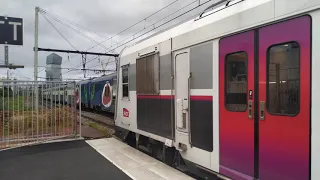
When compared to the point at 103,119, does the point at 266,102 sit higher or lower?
higher

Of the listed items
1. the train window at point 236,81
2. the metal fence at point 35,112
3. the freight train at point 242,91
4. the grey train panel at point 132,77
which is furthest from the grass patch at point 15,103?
the train window at point 236,81

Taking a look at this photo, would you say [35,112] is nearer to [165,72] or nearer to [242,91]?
[165,72]

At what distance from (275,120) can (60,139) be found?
7704mm

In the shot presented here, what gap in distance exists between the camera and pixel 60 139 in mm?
9609

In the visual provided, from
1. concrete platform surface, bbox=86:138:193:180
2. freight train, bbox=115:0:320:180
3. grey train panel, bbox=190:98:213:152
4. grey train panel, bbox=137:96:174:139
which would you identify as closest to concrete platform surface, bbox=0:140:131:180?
concrete platform surface, bbox=86:138:193:180

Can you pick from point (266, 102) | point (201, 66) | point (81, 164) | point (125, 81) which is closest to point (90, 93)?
point (125, 81)

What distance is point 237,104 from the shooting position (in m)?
4.18

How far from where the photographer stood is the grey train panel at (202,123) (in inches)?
186

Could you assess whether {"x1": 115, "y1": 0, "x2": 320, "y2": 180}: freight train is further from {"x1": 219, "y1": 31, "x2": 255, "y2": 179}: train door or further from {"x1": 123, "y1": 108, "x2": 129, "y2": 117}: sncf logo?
{"x1": 123, "y1": 108, "x2": 129, "y2": 117}: sncf logo

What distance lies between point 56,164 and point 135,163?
1.77 metres

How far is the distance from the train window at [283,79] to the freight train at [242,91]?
0.04 ft

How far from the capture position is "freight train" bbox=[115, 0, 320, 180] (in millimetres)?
3262

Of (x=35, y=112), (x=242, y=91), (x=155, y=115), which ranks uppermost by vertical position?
(x=242, y=91)

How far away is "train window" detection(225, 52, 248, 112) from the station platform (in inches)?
78.1
